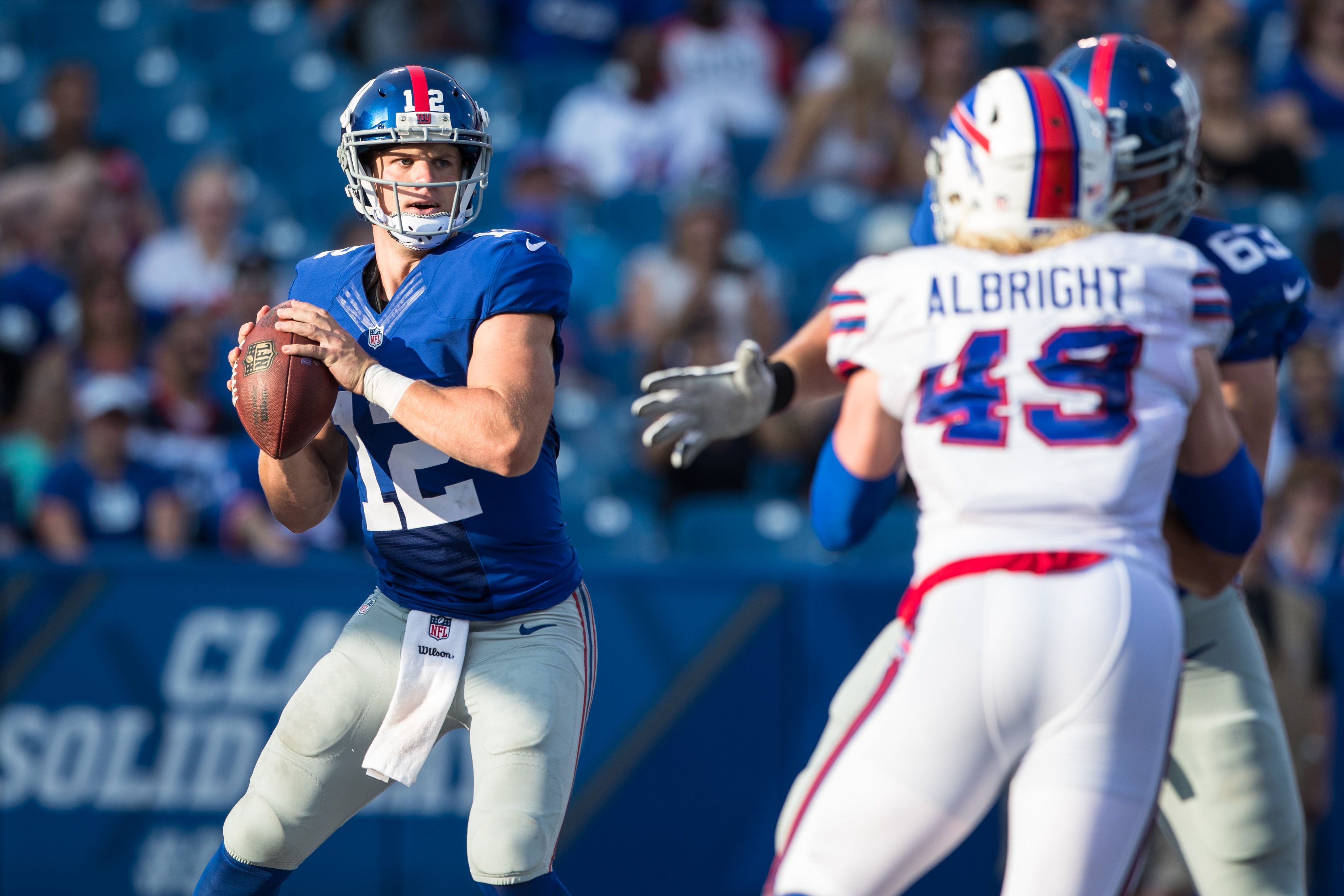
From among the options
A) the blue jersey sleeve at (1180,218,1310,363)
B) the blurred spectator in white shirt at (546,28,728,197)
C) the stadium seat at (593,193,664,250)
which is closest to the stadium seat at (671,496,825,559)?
the stadium seat at (593,193,664,250)

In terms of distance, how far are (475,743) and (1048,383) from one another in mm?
1386

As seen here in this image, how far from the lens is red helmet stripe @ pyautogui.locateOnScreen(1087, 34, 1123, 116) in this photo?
306 cm

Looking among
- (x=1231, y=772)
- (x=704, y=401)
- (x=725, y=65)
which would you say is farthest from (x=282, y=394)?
(x=725, y=65)

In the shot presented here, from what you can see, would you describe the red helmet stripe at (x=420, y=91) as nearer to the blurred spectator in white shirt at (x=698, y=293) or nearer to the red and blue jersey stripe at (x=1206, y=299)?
the red and blue jersey stripe at (x=1206, y=299)

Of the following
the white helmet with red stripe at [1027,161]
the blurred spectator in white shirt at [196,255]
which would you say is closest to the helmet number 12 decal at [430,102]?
the white helmet with red stripe at [1027,161]

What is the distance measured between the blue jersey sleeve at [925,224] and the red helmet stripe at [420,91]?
3.47ft

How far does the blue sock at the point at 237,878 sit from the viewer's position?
313cm

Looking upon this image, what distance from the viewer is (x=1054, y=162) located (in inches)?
99.0

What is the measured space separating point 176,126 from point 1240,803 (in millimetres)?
7583

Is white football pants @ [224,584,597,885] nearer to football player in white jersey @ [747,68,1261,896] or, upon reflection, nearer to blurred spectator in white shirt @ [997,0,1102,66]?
football player in white jersey @ [747,68,1261,896]

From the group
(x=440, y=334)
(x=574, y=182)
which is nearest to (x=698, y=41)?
(x=574, y=182)

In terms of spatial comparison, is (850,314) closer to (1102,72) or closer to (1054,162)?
(1054,162)

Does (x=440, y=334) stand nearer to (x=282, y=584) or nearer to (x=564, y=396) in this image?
(x=282, y=584)

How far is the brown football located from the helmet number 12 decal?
49 centimetres
